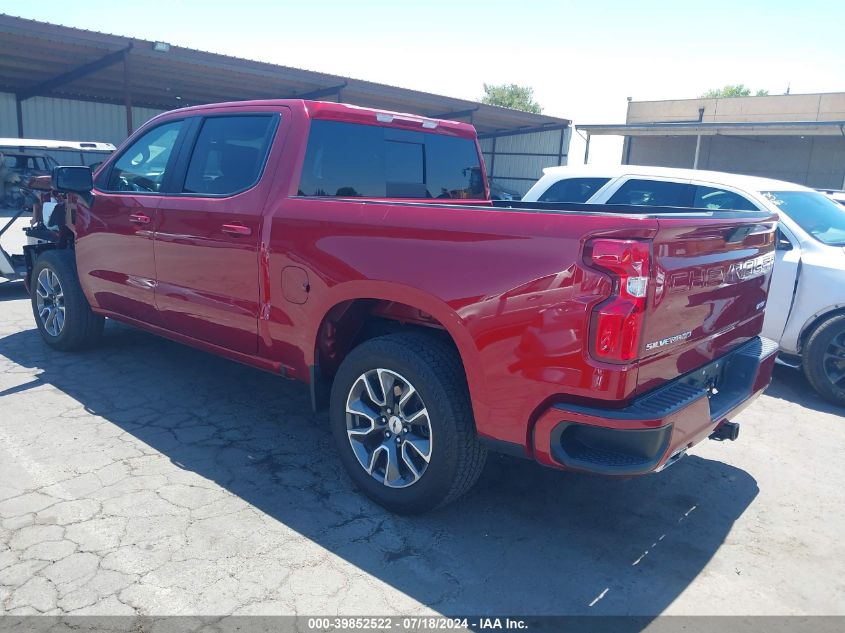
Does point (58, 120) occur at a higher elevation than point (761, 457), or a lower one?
higher

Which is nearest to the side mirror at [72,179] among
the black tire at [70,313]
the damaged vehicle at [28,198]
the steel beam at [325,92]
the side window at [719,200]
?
the damaged vehicle at [28,198]

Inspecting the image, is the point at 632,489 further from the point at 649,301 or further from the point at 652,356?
the point at 649,301

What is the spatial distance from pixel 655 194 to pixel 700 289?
361cm

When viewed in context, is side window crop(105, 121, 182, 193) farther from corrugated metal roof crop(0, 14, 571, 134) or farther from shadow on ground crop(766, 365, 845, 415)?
corrugated metal roof crop(0, 14, 571, 134)

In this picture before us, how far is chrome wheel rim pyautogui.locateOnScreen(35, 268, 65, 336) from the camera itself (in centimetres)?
564

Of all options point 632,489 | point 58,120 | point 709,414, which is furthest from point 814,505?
point 58,120

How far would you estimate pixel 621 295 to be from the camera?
96.6 inches

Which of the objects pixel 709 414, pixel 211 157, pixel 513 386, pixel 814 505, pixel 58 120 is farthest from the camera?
pixel 58 120

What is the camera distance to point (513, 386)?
275cm

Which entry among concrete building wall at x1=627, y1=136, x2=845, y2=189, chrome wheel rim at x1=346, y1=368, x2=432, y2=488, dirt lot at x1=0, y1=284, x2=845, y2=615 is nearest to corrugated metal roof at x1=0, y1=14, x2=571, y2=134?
concrete building wall at x1=627, y1=136, x2=845, y2=189

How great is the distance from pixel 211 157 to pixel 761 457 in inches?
161

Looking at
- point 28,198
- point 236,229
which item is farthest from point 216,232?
point 28,198

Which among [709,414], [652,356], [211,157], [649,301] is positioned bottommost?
[709,414]

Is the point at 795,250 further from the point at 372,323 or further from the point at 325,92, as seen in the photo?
the point at 325,92
